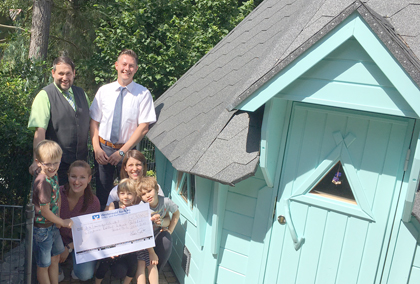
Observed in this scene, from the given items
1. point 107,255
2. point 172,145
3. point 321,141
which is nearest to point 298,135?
point 321,141

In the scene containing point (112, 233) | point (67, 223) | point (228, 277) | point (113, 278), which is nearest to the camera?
point (67, 223)

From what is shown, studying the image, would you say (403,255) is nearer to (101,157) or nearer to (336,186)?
(336,186)

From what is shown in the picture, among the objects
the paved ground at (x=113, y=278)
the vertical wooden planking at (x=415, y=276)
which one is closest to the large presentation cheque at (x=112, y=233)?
the paved ground at (x=113, y=278)

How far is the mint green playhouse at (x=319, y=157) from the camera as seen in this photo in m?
2.99

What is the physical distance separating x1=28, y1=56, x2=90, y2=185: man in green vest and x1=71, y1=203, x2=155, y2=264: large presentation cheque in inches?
35.6

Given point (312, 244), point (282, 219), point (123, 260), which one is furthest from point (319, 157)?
point (123, 260)

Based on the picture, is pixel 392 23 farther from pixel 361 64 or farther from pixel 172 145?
pixel 172 145

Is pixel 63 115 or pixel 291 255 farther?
pixel 63 115

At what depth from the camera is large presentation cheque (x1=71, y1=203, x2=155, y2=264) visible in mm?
4082

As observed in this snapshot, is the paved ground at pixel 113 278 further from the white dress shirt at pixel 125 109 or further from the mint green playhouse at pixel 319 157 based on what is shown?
the white dress shirt at pixel 125 109

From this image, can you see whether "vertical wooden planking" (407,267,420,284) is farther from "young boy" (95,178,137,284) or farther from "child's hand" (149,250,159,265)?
"young boy" (95,178,137,284)

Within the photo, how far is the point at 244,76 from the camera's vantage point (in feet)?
14.5

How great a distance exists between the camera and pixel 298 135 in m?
3.63

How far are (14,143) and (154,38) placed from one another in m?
4.85
